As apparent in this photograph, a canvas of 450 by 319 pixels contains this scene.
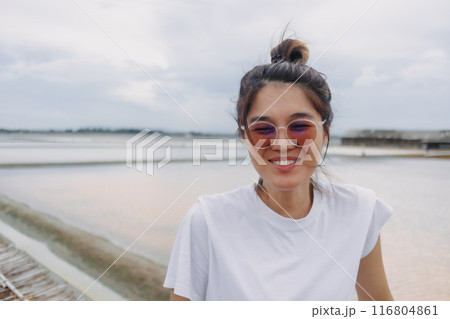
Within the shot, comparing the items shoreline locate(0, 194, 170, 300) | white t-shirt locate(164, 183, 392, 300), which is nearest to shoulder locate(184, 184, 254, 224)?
white t-shirt locate(164, 183, 392, 300)

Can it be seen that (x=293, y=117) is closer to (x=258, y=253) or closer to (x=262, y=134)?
(x=262, y=134)

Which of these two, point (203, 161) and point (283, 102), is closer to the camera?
point (283, 102)

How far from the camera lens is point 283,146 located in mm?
1012

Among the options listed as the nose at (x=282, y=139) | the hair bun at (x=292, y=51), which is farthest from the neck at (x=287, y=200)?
the hair bun at (x=292, y=51)

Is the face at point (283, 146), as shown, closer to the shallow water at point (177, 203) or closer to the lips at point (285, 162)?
the lips at point (285, 162)

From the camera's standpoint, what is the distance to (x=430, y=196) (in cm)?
603

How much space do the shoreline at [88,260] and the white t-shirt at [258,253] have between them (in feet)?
5.98

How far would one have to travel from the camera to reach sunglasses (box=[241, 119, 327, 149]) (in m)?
1.01

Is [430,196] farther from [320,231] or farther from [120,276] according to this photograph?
[320,231]

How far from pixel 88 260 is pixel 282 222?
2670mm

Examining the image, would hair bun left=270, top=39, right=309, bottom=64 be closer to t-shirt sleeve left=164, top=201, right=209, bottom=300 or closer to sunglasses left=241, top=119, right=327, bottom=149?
sunglasses left=241, top=119, right=327, bottom=149
